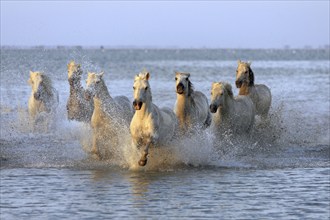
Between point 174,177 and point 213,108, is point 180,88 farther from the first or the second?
point 174,177

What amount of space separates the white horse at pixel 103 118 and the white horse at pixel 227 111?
5.87 ft

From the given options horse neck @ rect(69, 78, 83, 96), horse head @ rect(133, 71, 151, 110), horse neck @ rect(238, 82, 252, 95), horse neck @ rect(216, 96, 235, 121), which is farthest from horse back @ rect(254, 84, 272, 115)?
horse head @ rect(133, 71, 151, 110)

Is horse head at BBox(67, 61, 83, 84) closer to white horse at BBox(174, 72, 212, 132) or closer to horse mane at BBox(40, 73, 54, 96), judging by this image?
white horse at BBox(174, 72, 212, 132)

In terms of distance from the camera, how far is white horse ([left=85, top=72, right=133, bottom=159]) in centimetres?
1500

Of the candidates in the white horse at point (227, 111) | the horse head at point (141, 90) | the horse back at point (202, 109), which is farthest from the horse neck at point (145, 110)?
the white horse at point (227, 111)

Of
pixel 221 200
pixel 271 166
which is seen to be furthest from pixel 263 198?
pixel 271 166

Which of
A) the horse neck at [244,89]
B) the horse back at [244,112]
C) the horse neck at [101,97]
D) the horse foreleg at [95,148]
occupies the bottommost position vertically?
the horse foreleg at [95,148]

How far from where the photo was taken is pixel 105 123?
1508 cm

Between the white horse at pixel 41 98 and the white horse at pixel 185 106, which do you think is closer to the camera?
the white horse at pixel 185 106

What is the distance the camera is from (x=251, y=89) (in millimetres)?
18906

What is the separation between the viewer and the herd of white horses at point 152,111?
13.8 metres

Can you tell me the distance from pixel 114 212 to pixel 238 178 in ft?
10.2

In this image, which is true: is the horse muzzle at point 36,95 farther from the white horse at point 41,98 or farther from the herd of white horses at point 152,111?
the herd of white horses at point 152,111

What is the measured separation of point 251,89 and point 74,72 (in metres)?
3.72
